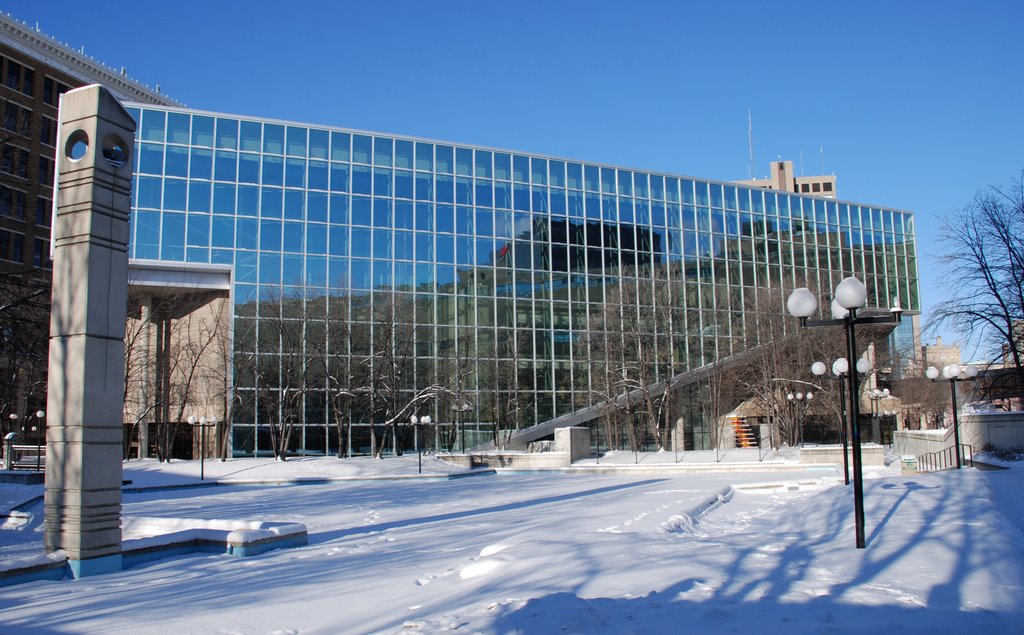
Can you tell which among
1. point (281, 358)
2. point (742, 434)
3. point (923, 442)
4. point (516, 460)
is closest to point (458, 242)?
point (281, 358)

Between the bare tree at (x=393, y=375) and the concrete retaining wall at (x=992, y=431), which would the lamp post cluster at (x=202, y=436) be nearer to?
the bare tree at (x=393, y=375)

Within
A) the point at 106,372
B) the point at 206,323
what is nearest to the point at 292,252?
the point at 206,323

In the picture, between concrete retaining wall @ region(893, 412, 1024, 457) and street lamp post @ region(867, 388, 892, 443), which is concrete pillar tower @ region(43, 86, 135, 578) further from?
street lamp post @ region(867, 388, 892, 443)

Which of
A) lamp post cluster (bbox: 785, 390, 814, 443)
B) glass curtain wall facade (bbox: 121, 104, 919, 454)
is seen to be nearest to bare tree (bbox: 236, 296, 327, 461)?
glass curtain wall facade (bbox: 121, 104, 919, 454)

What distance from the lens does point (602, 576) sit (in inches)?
358

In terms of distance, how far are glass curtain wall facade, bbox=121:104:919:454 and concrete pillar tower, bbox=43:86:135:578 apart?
1102 inches

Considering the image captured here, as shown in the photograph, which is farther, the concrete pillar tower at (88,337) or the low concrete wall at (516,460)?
the low concrete wall at (516,460)

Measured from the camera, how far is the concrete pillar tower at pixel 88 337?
1277 centimetres

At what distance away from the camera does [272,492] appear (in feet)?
90.7

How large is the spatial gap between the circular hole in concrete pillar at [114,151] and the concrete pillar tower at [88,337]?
17 millimetres

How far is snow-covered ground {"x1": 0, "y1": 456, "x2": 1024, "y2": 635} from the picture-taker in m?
7.49

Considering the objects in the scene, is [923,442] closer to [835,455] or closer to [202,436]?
[835,455]

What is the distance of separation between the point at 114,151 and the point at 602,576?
10795 mm

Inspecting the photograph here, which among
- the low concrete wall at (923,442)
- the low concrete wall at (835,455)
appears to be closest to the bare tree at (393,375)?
the low concrete wall at (835,455)
